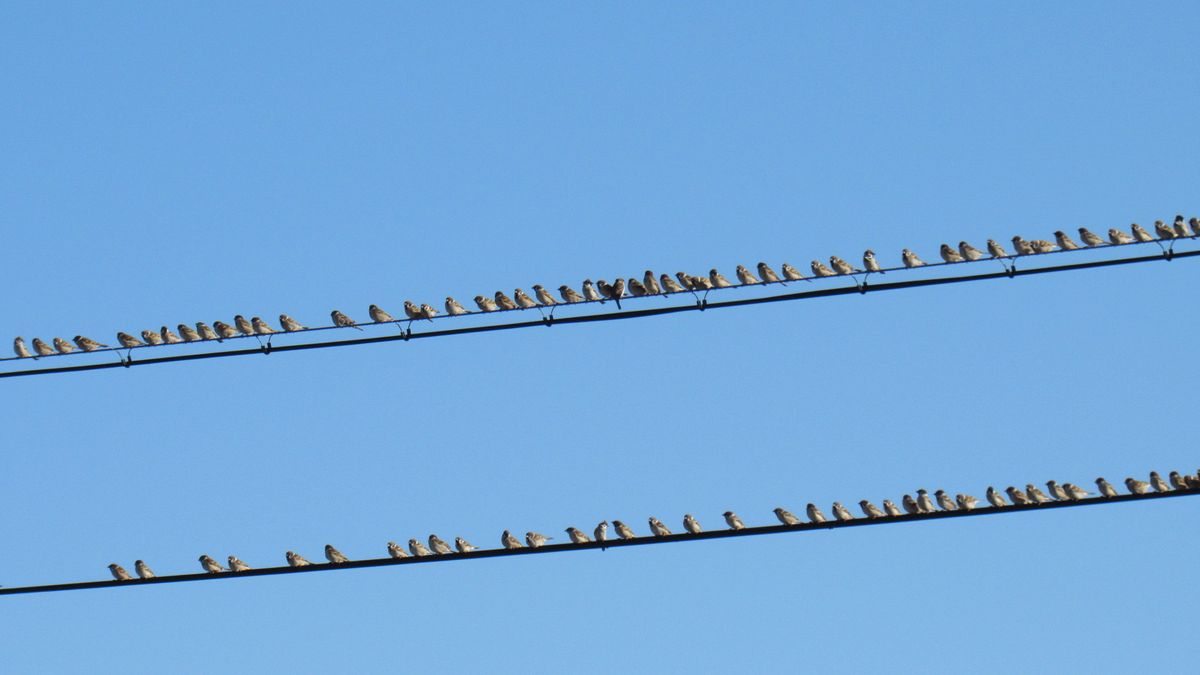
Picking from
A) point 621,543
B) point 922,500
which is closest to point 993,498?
point 922,500

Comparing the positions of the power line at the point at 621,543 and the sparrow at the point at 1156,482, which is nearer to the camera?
the power line at the point at 621,543

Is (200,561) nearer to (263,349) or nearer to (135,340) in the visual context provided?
(135,340)

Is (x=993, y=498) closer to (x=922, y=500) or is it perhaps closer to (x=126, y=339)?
(x=922, y=500)

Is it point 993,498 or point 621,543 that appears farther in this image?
point 993,498

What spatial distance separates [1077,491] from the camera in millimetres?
35531

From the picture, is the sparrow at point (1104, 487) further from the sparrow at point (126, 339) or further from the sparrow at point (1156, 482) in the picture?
the sparrow at point (126, 339)

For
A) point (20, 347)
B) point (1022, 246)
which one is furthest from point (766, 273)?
point (20, 347)

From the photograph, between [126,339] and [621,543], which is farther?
[126,339]

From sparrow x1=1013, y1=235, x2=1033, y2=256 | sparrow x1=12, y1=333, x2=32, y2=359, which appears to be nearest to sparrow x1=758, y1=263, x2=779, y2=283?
sparrow x1=1013, y1=235, x2=1033, y2=256

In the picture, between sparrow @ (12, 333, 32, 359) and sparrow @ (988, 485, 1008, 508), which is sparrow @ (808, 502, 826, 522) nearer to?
sparrow @ (988, 485, 1008, 508)

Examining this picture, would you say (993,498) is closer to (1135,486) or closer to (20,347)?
(1135,486)

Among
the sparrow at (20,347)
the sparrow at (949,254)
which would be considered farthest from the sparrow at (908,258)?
the sparrow at (20,347)

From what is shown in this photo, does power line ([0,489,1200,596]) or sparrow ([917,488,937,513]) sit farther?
sparrow ([917,488,937,513])

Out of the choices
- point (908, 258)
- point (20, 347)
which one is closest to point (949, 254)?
point (908, 258)
